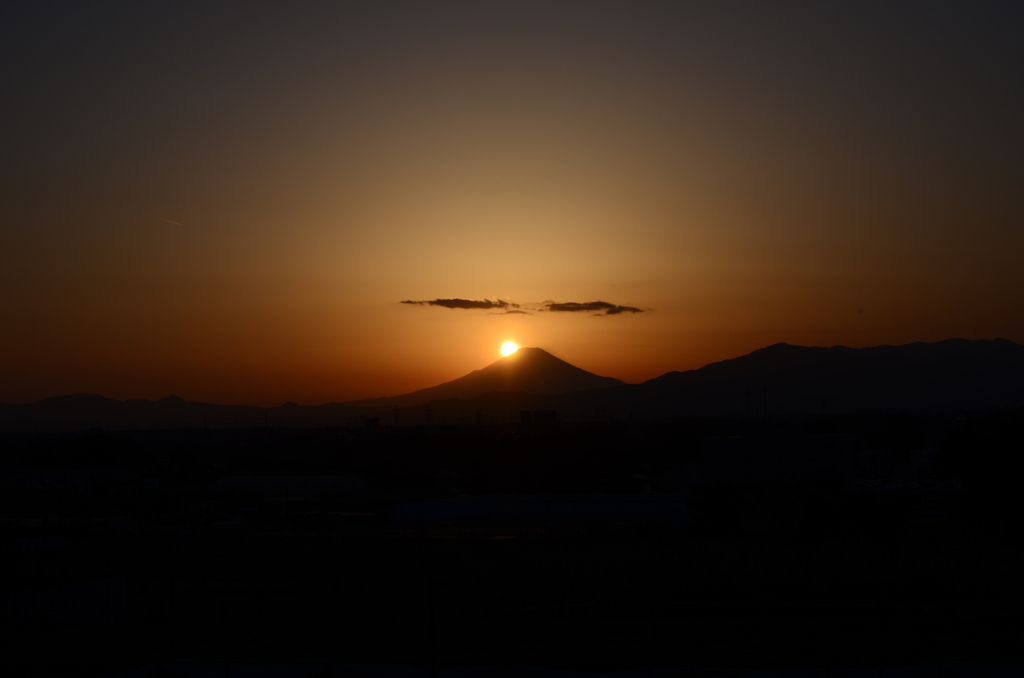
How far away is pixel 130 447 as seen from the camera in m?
82.1

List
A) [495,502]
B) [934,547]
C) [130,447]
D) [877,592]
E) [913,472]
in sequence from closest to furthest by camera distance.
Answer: [877,592], [934,547], [495,502], [913,472], [130,447]

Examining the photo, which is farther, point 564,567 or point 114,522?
point 114,522

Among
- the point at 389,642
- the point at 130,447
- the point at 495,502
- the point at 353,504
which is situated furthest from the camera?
the point at 130,447

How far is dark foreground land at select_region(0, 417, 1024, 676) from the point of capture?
14.9 metres

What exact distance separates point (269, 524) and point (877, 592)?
2681cm

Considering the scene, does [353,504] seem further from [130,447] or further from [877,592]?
[130,447]

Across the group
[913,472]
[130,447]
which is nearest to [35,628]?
[913,472]

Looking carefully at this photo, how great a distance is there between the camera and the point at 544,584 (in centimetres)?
1894

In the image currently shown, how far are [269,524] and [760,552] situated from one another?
78.0 feet

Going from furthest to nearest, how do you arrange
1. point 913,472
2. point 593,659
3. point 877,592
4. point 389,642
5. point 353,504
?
point 913,472 → point 353,504 → point 877,592 → point 389,642 → point 593,659

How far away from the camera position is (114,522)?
36.2 metres

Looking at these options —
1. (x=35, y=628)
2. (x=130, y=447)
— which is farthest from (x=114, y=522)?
(x=130, y=447)

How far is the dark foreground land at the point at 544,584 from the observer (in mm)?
14914

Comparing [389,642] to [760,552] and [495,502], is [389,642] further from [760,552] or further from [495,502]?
[495,502]
